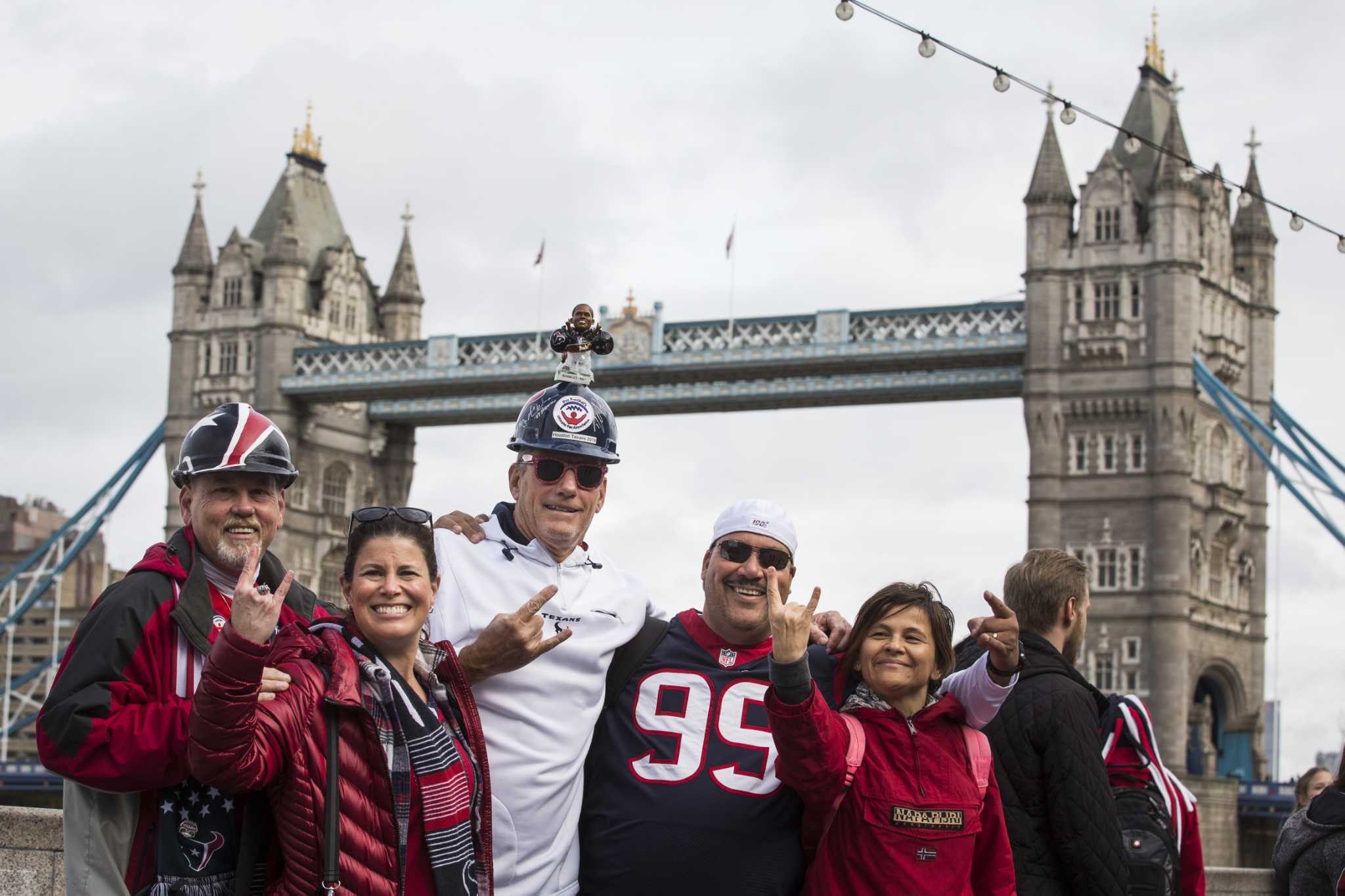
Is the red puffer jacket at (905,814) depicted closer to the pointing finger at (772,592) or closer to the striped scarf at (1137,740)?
the pointing finger at (772,592)

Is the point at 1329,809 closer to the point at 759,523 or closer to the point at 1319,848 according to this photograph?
the point at 1319,848

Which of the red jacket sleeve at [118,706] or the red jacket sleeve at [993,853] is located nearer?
the red jacket sleeve at [118,706]

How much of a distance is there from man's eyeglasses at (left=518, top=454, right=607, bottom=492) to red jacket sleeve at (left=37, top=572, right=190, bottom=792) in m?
0.93

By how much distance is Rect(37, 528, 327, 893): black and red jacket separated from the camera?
354 cm

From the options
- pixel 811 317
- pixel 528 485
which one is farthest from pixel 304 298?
pixel 528 485

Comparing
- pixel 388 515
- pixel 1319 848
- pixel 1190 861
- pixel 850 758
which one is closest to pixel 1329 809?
pixel 1319 848

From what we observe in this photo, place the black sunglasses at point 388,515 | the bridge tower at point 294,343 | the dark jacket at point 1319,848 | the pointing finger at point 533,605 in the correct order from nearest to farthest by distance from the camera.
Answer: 1. the black sunglasses at point 388,515
2. the pointing finger at point 533,605
3. the dark jacket at point 1319,848
4. the bridge tower at point 294,343

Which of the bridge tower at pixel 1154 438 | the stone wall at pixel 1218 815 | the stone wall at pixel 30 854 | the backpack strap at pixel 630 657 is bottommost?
the stone wall at pixel 1218 815

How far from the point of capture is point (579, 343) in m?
4.30

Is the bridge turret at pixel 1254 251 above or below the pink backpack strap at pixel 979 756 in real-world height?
above

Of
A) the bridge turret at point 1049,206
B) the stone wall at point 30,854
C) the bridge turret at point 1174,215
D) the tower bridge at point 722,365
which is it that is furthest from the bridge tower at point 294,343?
the stone wall at point 30,854

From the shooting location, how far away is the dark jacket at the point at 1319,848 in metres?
5.36

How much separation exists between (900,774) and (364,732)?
125 cm

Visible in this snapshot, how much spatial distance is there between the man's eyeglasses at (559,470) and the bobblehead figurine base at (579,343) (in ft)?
→ 0.67
